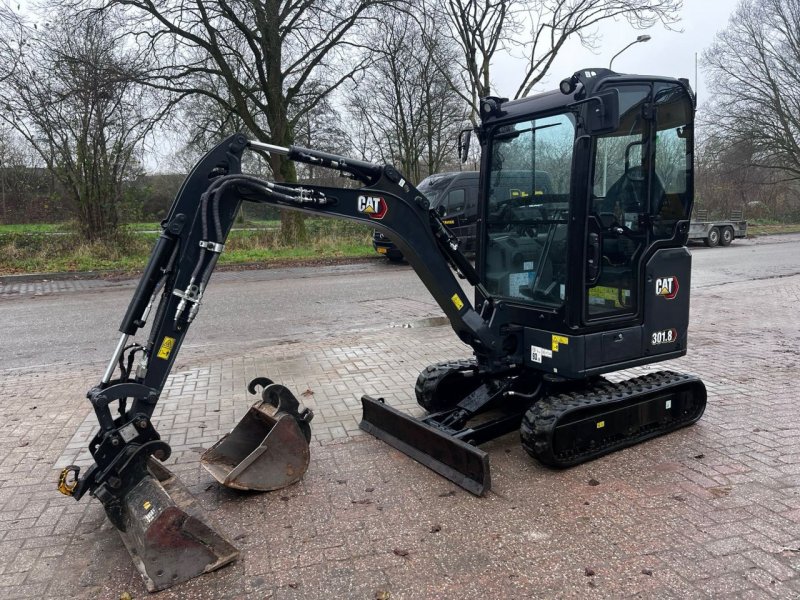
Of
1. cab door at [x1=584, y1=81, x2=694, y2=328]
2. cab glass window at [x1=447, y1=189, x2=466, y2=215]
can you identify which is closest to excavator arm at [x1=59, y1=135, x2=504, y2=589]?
cab door at [x1=584, y1=81, x2=694, y2=328]

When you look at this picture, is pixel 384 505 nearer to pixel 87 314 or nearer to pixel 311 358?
pixel 311 358

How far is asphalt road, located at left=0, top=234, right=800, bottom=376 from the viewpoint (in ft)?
26.9

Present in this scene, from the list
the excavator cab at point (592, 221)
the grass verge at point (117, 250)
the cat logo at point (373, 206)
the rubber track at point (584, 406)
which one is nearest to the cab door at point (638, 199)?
the excavator cab at point (592, 221)

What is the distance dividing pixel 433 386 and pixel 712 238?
75.5 feet

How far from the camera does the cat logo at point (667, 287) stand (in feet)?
15.6

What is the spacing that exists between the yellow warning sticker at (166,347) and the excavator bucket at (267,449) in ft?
2.99

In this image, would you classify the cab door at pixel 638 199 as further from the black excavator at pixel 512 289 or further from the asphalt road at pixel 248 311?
the asphalt road at pixel 248 311

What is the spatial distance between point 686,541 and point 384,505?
1784mm

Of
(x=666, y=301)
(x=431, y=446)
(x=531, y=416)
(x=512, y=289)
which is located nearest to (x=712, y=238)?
(x=666, y=301)

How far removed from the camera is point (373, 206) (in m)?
4.05

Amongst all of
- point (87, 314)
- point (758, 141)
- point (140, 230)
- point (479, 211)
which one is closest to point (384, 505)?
point (479, 211)

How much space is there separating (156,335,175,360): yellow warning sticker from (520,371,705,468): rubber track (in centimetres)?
245

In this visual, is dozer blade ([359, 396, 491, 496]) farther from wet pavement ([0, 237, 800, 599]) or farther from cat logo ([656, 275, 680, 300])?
cat logo ([656, 275, 680, 300])

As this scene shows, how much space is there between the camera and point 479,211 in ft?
16.8
